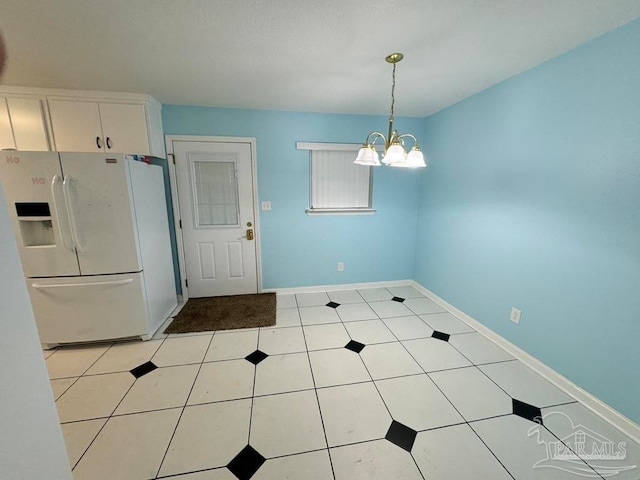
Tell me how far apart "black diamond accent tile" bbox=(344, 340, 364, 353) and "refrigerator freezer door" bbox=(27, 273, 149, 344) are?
1951 millimetres

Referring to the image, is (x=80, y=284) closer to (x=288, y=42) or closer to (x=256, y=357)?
(x=256, y=357)

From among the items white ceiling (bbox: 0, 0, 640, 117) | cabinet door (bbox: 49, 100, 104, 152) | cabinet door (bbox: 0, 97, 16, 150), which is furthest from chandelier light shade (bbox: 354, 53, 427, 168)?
cabinet door (bbox: 0, 97, 16, 150)

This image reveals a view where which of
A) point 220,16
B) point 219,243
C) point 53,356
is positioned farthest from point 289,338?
point 220,16

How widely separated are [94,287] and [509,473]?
3215 mm

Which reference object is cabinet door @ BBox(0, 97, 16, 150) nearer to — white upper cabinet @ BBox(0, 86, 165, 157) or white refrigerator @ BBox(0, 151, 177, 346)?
white upper cabinet @ BBox(0, 86, 165, 157)

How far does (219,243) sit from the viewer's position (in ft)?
10.5

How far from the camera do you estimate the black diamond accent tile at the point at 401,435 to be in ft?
4.72

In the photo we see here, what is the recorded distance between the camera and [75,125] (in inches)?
95.6

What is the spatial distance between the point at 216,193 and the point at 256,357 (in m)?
2.00

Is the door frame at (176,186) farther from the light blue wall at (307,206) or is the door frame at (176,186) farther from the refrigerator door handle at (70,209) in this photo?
the refrigerator door handle at (70,209)

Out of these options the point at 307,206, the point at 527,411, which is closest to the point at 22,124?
the point at 307,206

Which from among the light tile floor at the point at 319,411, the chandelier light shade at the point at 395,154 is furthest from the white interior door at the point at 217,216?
the chandelier light shade at the point at 395,154

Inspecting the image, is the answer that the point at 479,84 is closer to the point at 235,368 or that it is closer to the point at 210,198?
the point at 210,198

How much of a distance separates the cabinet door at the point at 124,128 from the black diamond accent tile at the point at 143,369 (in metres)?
2.08
